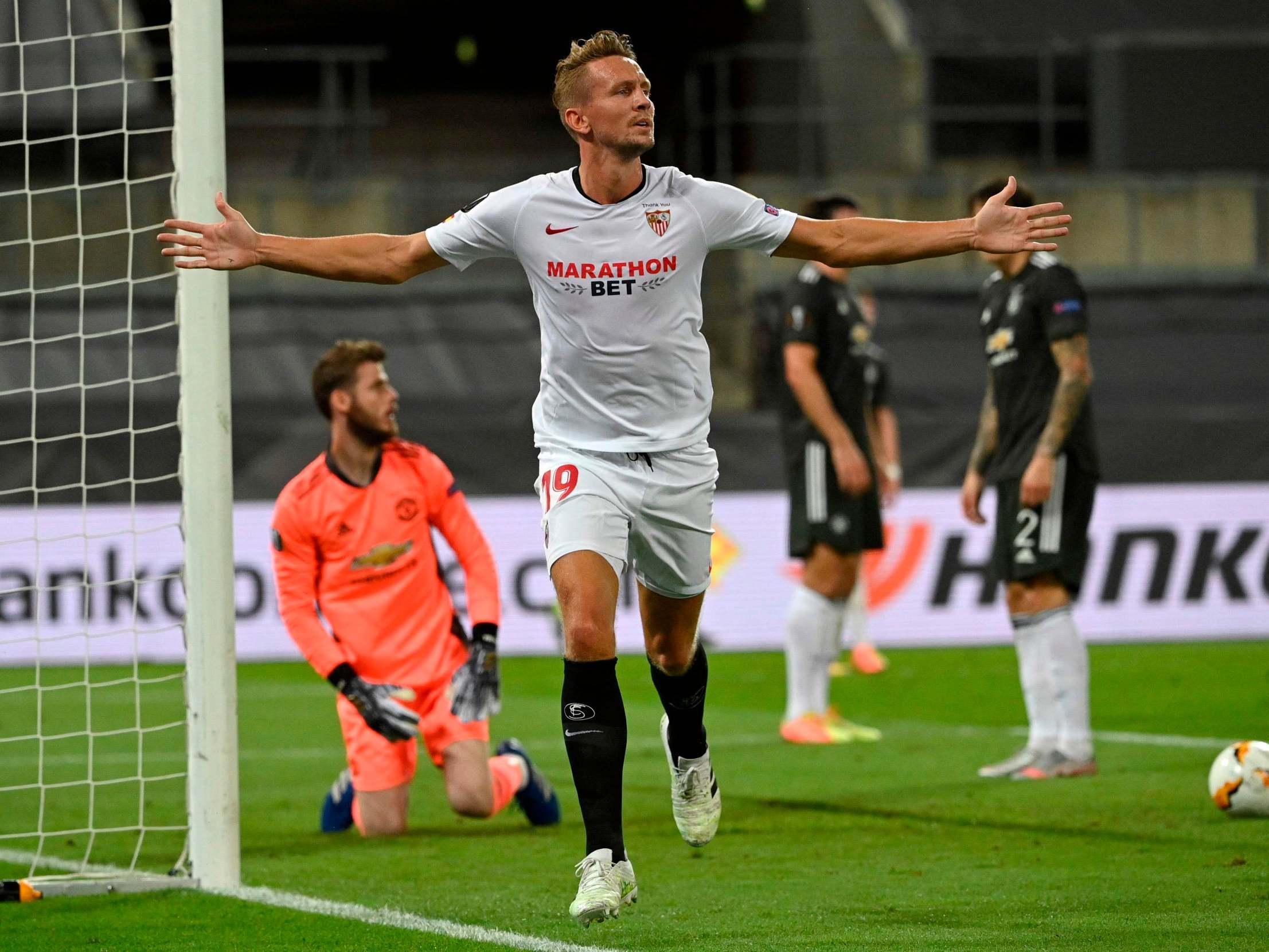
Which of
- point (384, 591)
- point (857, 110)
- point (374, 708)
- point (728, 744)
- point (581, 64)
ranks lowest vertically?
point (728, 744)

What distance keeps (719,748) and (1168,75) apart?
44.8 feet

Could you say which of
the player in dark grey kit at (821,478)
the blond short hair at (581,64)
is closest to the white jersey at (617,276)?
the blond short hair at (581,64)

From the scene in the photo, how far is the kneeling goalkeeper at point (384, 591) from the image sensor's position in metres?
6.49

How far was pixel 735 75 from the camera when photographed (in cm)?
2186

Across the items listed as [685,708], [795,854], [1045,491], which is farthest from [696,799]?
[1045,491]

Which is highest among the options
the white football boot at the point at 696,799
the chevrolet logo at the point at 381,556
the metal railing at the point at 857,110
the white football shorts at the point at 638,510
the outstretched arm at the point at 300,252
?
the metal railing at the point at 857,110

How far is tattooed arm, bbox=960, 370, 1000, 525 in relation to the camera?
781 centimetres

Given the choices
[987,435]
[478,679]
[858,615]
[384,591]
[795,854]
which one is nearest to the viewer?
[795,854]

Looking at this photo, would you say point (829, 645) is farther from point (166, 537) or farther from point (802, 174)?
point (802, 174)

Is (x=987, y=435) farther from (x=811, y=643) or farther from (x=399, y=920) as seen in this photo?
(x=399, y=920)

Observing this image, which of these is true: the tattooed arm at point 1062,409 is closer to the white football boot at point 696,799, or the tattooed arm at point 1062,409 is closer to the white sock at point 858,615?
Result: the white football boot at point 696,799

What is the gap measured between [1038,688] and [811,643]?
1293mm

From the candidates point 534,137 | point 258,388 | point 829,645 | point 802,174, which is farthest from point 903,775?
point 534,137

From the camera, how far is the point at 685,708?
5.48 meters
